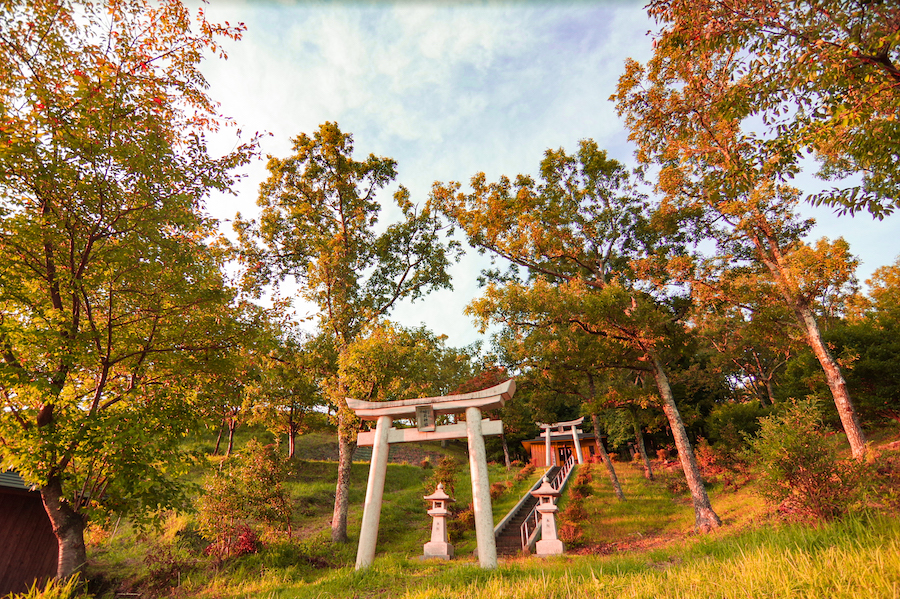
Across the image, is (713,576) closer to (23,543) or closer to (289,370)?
(289,370)

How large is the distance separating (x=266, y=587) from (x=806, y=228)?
1785 cm

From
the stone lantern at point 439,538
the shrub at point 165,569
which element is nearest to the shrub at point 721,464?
the stone lantern at point 439,538

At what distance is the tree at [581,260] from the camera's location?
39.6 ft

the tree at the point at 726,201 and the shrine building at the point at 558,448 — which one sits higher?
the tree at the point at 726,201

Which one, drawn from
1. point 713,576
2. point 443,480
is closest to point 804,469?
point 713,576

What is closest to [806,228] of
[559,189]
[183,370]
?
[559,189]

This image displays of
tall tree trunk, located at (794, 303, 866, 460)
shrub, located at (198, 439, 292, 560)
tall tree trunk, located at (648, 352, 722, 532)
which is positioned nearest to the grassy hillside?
shrub, located at (198, 439, 292, 560)

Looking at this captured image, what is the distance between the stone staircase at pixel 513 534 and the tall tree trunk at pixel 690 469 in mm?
5076

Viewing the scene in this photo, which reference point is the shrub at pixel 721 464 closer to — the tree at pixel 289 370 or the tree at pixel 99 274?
the tree at pixel 289 370

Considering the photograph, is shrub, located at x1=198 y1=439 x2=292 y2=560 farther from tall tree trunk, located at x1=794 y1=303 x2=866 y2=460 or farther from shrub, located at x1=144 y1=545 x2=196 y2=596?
tall tree trunk, located at x1=794 y1=303 x2=866 y2=460

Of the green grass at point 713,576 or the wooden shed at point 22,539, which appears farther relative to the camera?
the wooden shed at point 22,539

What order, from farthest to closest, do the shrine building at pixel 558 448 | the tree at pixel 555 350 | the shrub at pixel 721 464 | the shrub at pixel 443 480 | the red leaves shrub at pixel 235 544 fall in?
1. the shrine building at pixel 558 448
2. the shrub at pixel 443 480
3. the shrub at pixel 721 464
4. the tree at pixel 555 350
5. the red leaves shrub at pixel 235 544

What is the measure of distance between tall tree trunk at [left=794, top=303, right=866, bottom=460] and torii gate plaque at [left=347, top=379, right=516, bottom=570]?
8.49 metres

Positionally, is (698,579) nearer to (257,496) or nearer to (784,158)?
(784,158)
